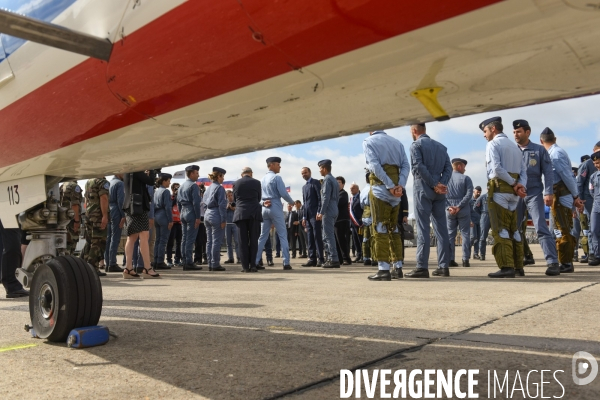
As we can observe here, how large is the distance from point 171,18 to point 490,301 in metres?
3.34

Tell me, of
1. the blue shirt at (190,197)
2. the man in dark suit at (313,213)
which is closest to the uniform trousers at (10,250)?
the blue shirt at (190,197)

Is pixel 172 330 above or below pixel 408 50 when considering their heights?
below

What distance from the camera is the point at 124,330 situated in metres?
3.34

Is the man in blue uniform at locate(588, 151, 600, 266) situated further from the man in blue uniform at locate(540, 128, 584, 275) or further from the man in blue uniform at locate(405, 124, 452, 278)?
the man in blue uniform at locate(405, 124, 452, 278)

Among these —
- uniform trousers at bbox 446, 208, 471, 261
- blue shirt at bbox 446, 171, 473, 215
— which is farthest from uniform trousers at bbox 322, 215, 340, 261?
blue shirt at bbox 446, 171, 473, 215

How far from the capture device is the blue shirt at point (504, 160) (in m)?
6.11

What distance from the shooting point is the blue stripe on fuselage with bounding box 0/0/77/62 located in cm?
239

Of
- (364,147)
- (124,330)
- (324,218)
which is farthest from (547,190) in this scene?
(124,330)

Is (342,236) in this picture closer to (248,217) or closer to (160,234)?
(248,217)

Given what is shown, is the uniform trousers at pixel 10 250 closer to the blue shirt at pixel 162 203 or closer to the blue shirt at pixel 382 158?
the blue shirt at pixel 382 158

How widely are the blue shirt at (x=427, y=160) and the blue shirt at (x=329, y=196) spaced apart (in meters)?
3.13

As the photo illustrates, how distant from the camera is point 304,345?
275 centimetres

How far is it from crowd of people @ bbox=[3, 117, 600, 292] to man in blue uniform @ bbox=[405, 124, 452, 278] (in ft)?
0.04

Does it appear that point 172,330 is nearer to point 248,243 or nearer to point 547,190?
point 547,190
